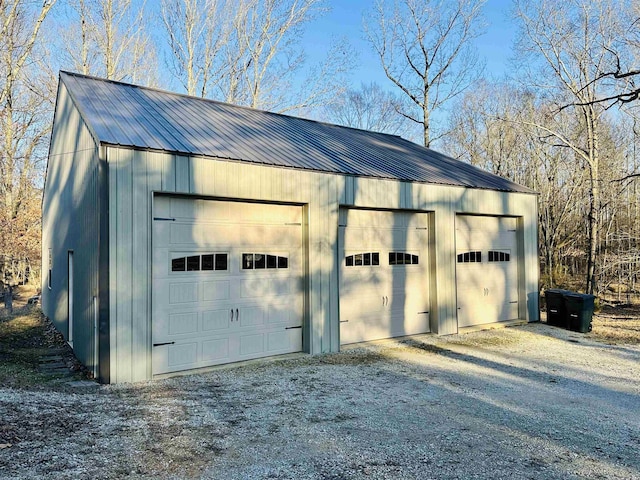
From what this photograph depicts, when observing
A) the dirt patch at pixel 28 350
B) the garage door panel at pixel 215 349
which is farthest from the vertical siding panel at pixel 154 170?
the dirt patch at pixel 28 350

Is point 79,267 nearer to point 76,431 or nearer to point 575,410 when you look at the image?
point 76,431

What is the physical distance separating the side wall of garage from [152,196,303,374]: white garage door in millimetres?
239

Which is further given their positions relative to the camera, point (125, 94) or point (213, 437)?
point (125, 94)

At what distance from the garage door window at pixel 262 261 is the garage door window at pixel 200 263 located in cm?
37

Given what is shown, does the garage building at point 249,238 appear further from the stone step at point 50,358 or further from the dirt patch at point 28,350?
the stone step at point 50,358

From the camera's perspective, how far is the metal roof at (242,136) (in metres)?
7.13

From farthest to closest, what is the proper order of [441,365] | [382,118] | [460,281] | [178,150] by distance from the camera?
[382,118] < [460,281] < [441,365] < [178,150]

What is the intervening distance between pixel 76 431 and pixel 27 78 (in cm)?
2058


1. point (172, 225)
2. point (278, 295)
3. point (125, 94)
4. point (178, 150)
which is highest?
point (125, 94)

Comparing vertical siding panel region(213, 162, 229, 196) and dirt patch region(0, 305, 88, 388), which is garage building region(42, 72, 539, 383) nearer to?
vertical siding panel region(213, 162, 229, 196)

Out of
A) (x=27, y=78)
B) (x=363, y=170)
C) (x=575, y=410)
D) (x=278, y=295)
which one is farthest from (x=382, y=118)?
(x=575, y=410)

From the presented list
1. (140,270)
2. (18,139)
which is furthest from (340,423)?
(18,139)

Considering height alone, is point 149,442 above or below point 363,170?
below

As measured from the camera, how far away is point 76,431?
4207 mm
